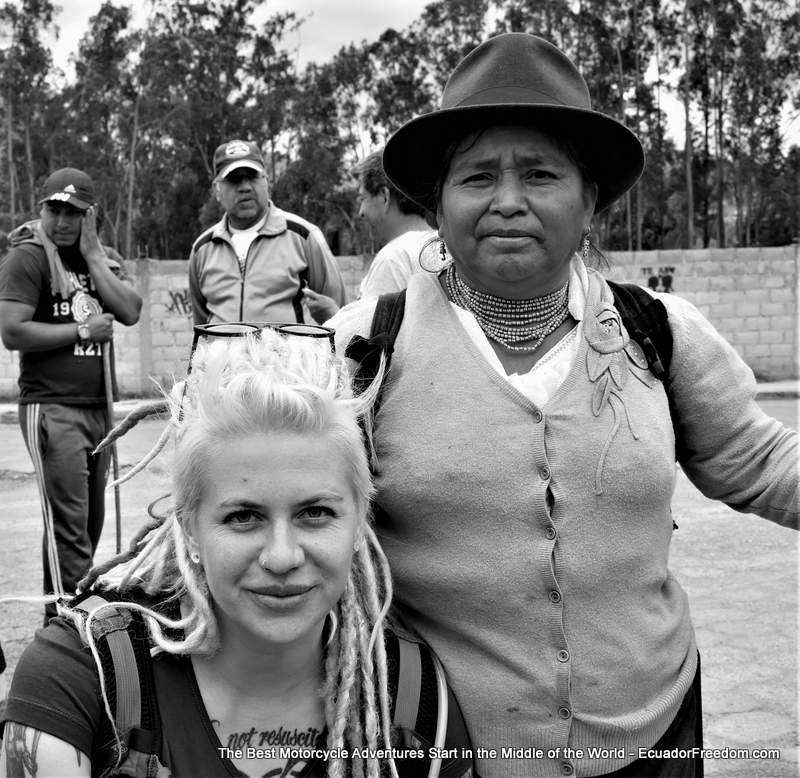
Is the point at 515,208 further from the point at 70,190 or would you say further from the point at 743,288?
the point at 743,288

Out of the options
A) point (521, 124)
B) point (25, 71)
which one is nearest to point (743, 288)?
point (521, 124)

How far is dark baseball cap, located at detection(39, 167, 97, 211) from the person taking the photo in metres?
4.56

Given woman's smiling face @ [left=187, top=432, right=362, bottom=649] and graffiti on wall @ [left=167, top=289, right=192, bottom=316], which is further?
graffiti on wall @ [left=167, top=289, right=192, bottom=316]

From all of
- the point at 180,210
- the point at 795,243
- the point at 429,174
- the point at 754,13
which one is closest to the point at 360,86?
the point at 180,210

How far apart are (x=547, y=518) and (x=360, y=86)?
35908 mm

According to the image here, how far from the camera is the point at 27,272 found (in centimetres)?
448

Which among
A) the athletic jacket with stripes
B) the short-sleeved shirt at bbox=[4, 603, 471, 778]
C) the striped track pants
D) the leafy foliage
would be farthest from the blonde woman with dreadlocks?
the leafy foliage

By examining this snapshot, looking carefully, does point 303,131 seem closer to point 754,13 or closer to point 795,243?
point 754,13

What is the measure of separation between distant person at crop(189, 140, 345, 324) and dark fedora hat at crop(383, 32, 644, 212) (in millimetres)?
3218

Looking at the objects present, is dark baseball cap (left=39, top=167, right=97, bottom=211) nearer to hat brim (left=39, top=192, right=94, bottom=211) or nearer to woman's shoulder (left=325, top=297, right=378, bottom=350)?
hat brim (left=39, top=192, right=94, bottom=211)

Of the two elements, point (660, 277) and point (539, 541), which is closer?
point (539, 541)

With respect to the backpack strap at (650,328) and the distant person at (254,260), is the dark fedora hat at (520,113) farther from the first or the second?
the distant person at (254,260)

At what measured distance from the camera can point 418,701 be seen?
1750 millimetres

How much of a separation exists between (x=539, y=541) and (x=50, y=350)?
3346 millimetres
